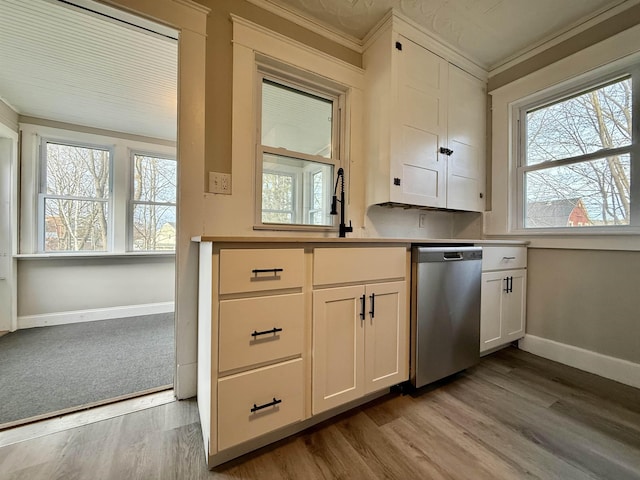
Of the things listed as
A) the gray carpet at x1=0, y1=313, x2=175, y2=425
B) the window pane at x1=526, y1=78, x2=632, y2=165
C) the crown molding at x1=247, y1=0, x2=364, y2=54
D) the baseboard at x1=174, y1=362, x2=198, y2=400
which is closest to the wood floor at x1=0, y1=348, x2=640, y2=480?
the baseboard at x1=174, y1=362, x2=198, y2=400

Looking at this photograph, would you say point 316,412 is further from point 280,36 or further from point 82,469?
point 280,36

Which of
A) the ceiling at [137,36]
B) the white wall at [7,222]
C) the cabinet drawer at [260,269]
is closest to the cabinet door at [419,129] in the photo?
the ceiling at [137,36]

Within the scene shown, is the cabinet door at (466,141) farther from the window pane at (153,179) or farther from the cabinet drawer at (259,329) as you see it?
the window pane at (153,179)

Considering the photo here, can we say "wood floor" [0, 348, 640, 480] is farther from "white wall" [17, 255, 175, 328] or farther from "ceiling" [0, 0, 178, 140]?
"white wall" [17, 255, 175, 328]

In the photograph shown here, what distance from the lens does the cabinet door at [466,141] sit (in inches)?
83.6

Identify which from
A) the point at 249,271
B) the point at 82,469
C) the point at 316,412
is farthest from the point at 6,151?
the point at 316,412

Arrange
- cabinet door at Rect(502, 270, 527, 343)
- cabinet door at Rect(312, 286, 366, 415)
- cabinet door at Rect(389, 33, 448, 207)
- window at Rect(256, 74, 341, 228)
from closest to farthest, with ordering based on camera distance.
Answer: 1. cabinet door at Rect(312, 286, 366, 415)
2. window at Rect(256, 74, 341, 228)
3. cabinet door at Rect(389, 33, 448, 207)
4. cabinet door at Rect(502, 270, 527, 343)

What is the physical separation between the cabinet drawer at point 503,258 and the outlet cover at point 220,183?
178 centimetres

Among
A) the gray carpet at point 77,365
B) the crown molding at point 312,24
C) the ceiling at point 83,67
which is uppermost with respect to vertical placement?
the crown molding at point 312,24

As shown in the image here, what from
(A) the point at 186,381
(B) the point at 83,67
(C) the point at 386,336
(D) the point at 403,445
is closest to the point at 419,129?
(C) the point at 386,336

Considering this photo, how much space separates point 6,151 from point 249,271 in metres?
3.33

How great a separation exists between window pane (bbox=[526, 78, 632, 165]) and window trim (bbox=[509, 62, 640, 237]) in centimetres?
4

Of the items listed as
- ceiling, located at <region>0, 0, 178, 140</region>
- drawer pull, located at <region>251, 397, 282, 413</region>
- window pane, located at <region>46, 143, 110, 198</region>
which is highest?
ceiling, located at <region>0, 0, 178, 140</region>

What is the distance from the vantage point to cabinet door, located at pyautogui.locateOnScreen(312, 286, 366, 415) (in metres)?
1.15
